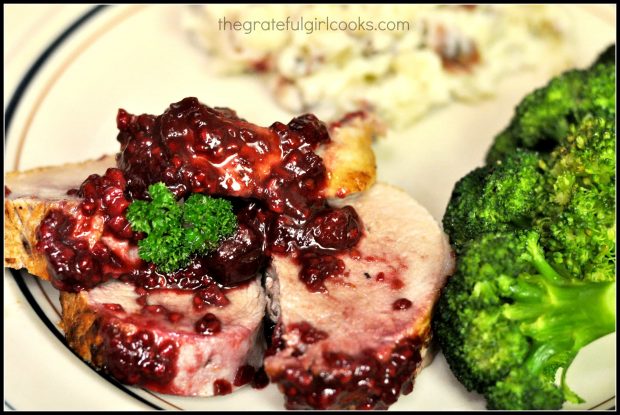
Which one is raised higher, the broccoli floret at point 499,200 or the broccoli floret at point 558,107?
the broccoli floret at point 558,107

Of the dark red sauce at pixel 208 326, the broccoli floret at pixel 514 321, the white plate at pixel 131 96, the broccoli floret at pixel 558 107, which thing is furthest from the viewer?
the white plate at pixel 131 96

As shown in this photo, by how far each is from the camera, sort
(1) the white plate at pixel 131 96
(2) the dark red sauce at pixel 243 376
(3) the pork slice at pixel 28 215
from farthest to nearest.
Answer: (1) the white plate at pixel 131 96, (3) the pork slice at pixel 28 215, (2) the dark red sauce at pixel 243 376

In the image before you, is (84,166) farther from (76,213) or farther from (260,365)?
(260,365)

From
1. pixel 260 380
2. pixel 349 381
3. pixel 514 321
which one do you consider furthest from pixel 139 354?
pixel 514 321

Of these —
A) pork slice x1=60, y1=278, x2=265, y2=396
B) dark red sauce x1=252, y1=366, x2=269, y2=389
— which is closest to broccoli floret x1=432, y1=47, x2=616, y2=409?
dark red sauce x1=252, y1=366, x2=269, y2=389

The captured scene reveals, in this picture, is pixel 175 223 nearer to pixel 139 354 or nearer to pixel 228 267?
pixel 228 267

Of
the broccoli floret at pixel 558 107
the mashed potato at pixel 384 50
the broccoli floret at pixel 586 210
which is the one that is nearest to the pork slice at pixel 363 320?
the broccoli floret at pixel 586 210

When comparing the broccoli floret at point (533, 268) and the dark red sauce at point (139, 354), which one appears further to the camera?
the dark red sauce at point (139, 354)

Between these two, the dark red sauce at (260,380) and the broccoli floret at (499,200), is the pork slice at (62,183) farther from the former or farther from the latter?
the dark red sauce at (260,380)

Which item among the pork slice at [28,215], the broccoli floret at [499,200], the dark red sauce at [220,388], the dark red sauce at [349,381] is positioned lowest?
the dark red sauce at [220,388]
